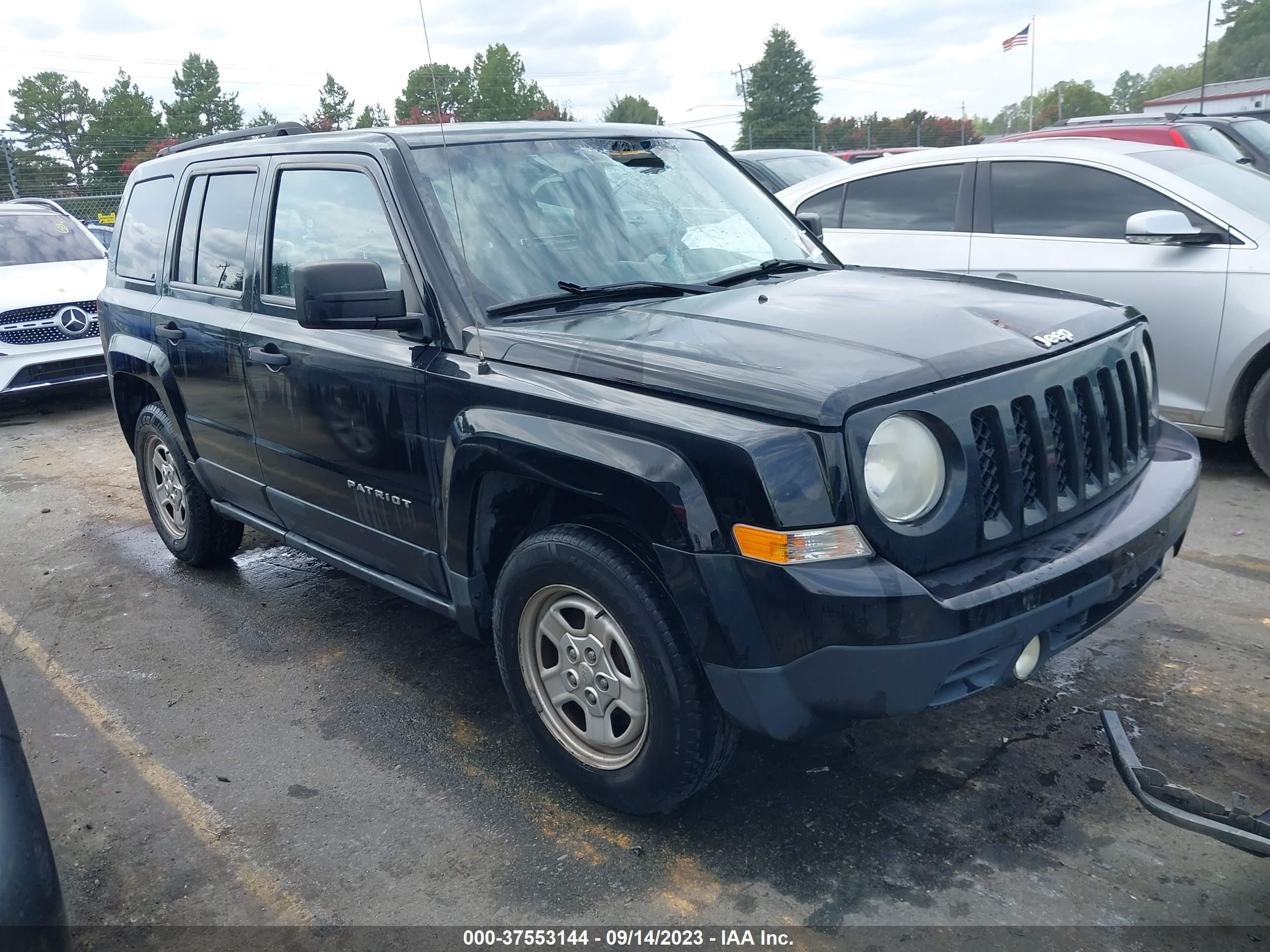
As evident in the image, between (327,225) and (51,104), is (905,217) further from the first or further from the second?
(51,104)

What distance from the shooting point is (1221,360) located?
17.6ft

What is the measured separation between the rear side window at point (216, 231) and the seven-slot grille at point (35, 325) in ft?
18.2

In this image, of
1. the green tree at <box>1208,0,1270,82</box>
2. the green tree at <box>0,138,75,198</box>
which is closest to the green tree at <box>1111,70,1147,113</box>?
the green tree at <box>1208,0,1270,82</box>

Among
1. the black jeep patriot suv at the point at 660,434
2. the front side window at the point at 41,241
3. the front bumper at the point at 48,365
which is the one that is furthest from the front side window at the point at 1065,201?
the front side window at the point at 41,241

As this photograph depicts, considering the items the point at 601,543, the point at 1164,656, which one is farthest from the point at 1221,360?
the point at 601,543

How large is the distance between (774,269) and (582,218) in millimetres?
722

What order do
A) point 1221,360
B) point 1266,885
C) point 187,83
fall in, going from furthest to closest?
point 187,83 < point 1221,360 < point 1266,885

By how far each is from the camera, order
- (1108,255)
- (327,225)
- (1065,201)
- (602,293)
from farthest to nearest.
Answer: (1065,201), (1108,255), (327,225), (602,293)

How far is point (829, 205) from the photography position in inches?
277

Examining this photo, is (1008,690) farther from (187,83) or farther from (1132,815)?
(187,83)

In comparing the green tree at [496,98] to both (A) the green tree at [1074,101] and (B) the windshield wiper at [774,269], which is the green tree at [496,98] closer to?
(B) the windshield wiper at [774,269]

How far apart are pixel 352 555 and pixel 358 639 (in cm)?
65

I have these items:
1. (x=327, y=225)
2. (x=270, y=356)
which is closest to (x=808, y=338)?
(x=327, y=225)

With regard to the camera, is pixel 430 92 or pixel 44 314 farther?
pixel 44 314
